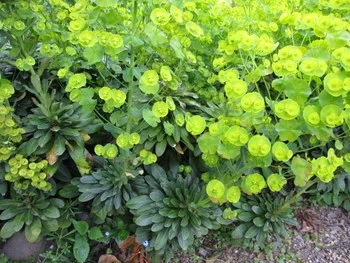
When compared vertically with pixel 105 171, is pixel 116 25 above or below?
above

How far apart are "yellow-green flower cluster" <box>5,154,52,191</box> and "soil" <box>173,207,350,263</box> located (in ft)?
2.73

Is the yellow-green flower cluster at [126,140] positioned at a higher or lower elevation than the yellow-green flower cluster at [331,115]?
lower

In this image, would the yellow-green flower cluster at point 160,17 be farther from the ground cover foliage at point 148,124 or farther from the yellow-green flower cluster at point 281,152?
the yellow-green flower cluster at point 281,152

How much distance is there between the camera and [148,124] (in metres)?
1.91

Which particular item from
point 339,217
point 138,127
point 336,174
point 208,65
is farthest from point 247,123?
point 339,217

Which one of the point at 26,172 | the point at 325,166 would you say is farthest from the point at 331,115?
the point at 26,172

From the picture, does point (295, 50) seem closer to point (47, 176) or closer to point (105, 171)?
point (105, 171)

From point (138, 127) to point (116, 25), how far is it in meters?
0.44

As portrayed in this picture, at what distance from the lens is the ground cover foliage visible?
1564mm

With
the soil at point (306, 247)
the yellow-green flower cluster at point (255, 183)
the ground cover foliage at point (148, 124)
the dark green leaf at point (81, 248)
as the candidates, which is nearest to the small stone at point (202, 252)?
the soil at point (306, 247)

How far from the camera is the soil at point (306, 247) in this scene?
2299 mm

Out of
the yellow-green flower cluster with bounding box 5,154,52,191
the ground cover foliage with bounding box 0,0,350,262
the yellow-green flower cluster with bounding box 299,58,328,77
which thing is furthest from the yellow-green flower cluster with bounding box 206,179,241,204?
the yellow-green flower cluster with bounding box 5,154,52,191

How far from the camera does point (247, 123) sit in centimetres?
147

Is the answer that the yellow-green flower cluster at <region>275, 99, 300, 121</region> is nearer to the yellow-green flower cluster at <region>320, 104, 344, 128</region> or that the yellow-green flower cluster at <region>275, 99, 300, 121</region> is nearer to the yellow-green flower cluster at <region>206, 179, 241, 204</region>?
the yellow-green flower cluster at <region>320, 104, 344, 128</region>
